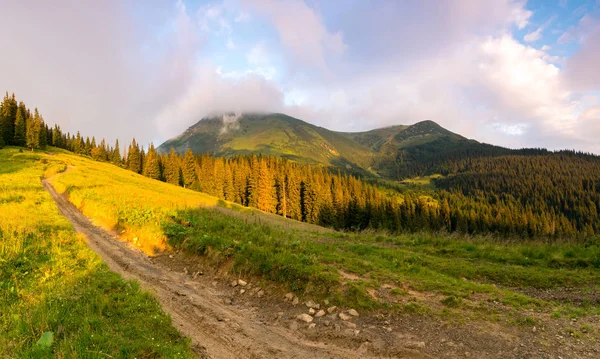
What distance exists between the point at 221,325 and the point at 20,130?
376 ft

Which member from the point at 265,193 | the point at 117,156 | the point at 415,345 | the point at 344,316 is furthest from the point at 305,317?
the point at 117,156

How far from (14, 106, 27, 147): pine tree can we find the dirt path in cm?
10592

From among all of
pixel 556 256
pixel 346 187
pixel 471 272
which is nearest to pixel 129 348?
pixel 471 272

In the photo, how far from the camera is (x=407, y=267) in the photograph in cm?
1267

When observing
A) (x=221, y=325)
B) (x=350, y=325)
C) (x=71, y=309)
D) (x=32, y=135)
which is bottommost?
(x=221, y=325)

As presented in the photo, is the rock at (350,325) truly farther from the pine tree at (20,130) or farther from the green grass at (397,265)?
the pine tree at (20,130)

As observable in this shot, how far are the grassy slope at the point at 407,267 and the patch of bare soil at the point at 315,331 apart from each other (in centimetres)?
69

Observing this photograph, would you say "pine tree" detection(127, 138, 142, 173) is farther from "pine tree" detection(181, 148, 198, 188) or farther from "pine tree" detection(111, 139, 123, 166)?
"pine tree" detection(181, 148, 198, 188)

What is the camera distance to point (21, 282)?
29.0ft

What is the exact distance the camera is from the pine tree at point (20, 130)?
8575 cm

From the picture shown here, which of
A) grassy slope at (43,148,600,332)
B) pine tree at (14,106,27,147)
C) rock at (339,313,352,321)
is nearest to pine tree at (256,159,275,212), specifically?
grassy slope at (43,148,600,332)

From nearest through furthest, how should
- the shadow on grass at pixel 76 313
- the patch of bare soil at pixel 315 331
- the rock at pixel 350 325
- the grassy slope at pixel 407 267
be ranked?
1. the shadow on grass at pixel 76 313
2. the patch of bare soil at pixel 315 331
3. the rock at pixel 350 325
4. the grassy slope at pixel 407 267

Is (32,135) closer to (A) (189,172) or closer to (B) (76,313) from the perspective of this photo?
(A) (189,172)

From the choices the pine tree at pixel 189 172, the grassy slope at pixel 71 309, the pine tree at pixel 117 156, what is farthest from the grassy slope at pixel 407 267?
the pine tree at pixel 117 156
